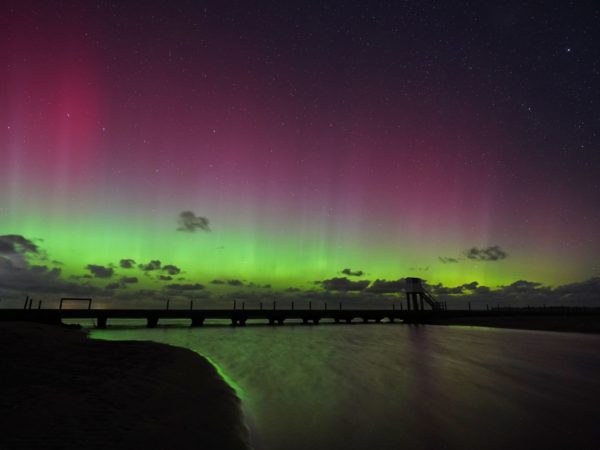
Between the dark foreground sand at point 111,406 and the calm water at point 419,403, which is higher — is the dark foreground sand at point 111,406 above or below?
above

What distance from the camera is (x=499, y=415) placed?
7.50m

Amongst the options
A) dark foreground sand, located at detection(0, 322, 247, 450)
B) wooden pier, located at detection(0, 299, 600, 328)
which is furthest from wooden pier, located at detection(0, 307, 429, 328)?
dark foreground sand, located at detection(0, 322, 247, 450)

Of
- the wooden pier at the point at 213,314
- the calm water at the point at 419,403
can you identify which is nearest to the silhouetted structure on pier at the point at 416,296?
the wooden pier at the point at 213,314

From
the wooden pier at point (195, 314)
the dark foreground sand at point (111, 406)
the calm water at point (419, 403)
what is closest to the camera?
the dark foreground sand at point (111, 406)

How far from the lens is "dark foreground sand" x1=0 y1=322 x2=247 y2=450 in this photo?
4.99 metres

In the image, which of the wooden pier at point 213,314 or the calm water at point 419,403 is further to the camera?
the wooden pier at point 213,314

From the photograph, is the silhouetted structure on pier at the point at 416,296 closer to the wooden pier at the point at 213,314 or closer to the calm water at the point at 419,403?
Answer: the wooden pier at the point at 213,314

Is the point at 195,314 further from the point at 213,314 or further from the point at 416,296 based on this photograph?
the point at 416,296

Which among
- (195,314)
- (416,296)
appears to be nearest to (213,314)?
(195,314)

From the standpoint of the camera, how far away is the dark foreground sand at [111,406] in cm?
499

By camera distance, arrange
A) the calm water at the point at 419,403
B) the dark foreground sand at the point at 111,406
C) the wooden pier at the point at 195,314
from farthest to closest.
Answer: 1. the wooden pier at the point at 195,314
2. the calm water at the point at 419,403
3. the dark foreground sand at the point at 111,406

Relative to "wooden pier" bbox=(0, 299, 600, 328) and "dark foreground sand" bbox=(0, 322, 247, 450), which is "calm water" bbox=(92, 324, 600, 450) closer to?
"dark foreground sand" bbox=(0, 322, 247, 450)

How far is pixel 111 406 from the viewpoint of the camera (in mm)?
6645

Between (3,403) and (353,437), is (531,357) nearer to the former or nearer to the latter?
(353,437)
